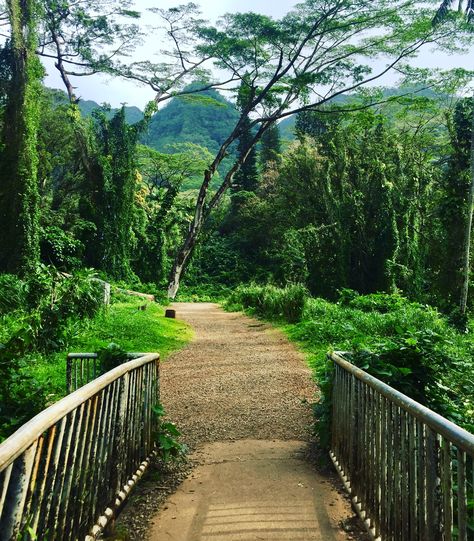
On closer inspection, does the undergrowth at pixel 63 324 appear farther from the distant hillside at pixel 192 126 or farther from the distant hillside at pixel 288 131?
the distant hillside at pixel 192 126

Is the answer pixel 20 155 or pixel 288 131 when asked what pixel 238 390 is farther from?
pixel 288 131

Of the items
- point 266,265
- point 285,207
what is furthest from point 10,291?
point 266,265

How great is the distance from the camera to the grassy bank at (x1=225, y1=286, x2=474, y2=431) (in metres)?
3.83

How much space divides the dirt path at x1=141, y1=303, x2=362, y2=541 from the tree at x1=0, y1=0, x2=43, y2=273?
33.1 feet

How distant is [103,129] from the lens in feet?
87.6

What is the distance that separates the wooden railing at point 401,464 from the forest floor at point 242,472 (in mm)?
360

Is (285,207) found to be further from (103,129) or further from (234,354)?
(234,354)

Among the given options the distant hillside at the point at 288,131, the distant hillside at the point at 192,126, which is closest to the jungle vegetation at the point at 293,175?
the distant hillside at the point at 288,131

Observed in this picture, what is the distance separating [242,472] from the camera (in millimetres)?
4180

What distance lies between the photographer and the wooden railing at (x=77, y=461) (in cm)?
160

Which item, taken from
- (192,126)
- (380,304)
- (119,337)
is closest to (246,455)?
(119,337)

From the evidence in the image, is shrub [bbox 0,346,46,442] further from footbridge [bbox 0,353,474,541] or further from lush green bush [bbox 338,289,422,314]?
lush green bush [bbox 338,289,422,314]

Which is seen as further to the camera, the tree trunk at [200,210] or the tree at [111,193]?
the tree at [111,193]

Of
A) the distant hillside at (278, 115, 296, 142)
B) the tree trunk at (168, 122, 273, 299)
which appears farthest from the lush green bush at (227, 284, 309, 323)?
the distant hillside at (278, 115, 296, 142)
